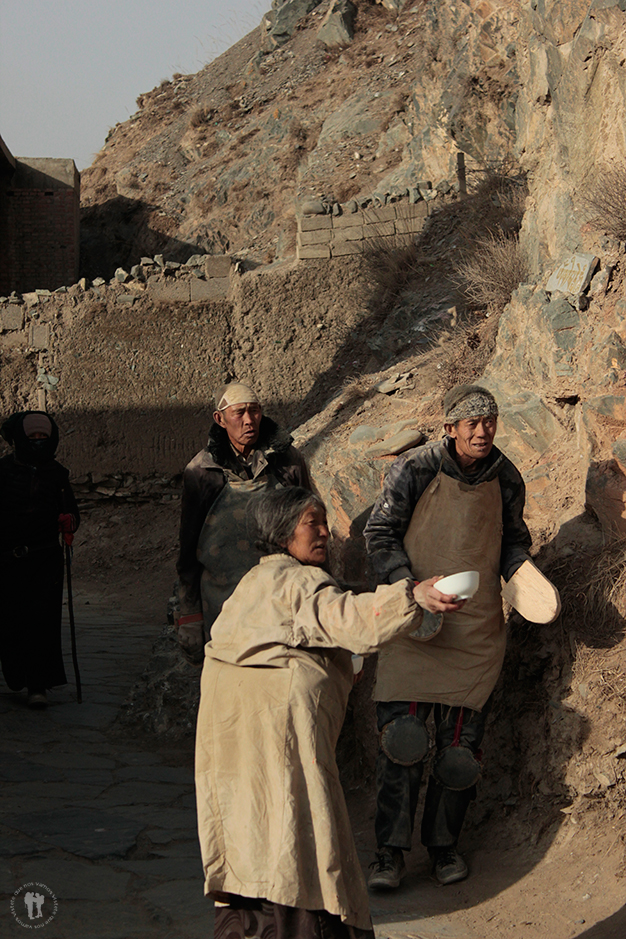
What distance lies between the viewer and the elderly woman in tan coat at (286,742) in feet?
8.03

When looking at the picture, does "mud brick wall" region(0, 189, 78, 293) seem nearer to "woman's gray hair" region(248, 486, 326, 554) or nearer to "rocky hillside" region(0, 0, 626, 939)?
"rocky hillside" region(0, 0, 626, 939)

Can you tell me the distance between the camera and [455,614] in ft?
11.7

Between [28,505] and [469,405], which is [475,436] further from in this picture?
[28,505]

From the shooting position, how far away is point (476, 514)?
3596mm

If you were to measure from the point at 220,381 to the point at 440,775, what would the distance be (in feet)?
25.8

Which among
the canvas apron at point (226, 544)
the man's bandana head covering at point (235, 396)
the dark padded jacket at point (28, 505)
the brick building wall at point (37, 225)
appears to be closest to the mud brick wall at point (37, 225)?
the brick building wall at point (37, 225)

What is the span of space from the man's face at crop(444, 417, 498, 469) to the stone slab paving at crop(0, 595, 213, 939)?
2.06m

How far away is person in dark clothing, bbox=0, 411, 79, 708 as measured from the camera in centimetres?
603

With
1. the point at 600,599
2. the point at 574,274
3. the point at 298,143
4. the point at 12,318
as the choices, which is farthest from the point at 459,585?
the point at 298,143

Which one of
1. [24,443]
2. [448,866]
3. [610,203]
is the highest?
[610,203]

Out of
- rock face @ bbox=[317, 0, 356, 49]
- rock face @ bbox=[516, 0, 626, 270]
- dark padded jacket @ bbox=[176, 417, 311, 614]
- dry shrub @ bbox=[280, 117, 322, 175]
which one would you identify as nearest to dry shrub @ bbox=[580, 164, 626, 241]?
rock face @ bbox=[516, 0, 626, 270]

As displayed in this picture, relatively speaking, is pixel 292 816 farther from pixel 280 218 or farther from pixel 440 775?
pixel 280 218

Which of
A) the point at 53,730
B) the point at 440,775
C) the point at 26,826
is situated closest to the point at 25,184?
the point at 53,730

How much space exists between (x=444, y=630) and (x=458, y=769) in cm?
54
